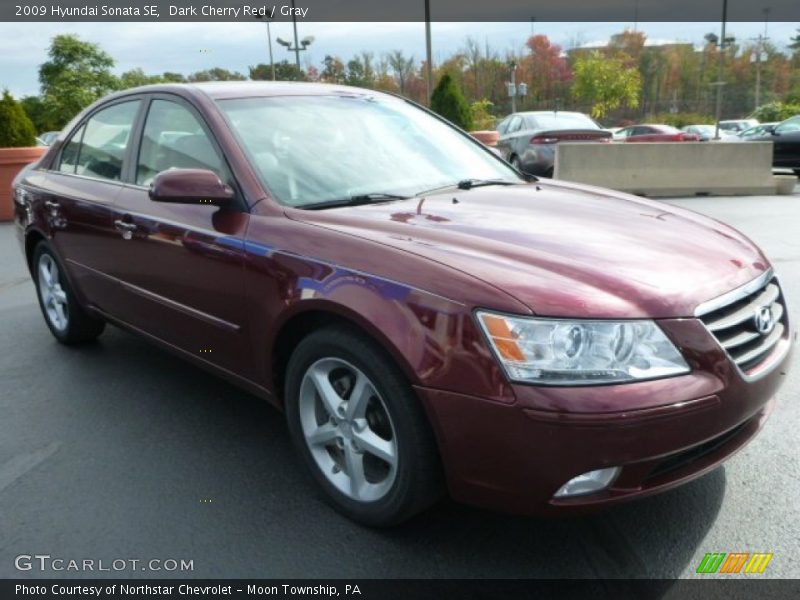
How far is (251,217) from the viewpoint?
2908mm

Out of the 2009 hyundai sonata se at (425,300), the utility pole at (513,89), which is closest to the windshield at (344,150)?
the 2009 hyundai sonata se at (425,300)

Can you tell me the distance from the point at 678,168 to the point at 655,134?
9.71 metres

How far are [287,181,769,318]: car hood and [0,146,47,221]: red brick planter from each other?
10.5 metres

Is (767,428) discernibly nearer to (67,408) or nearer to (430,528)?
(430,528)

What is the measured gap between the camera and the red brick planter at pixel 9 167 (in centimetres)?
1143

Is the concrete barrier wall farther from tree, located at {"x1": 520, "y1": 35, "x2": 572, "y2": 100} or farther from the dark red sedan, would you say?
tree, located at {"x1": 520, "y1": 35, "x2": 572, "y2": 100}

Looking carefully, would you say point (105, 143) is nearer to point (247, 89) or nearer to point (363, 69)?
point (247, 89)

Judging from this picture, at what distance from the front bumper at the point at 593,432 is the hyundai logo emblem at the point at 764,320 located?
0.22 meters

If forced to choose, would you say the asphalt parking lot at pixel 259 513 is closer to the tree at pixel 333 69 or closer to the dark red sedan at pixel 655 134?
the dark red sedan at pixel 655 134

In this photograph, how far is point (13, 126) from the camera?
11781mm

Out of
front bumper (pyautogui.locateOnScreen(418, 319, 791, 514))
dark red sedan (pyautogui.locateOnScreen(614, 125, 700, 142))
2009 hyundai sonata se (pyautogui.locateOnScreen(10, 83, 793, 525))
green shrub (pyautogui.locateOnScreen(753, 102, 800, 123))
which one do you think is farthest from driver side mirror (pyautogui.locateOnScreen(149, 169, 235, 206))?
green shrub (pyautogui.locateOnScreen(753, 102, 800, 123))

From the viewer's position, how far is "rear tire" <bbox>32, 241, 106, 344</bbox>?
182 inches

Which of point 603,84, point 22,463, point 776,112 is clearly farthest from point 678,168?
point 603,84

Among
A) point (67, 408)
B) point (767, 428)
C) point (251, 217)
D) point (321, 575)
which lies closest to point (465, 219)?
point (251, 217)
